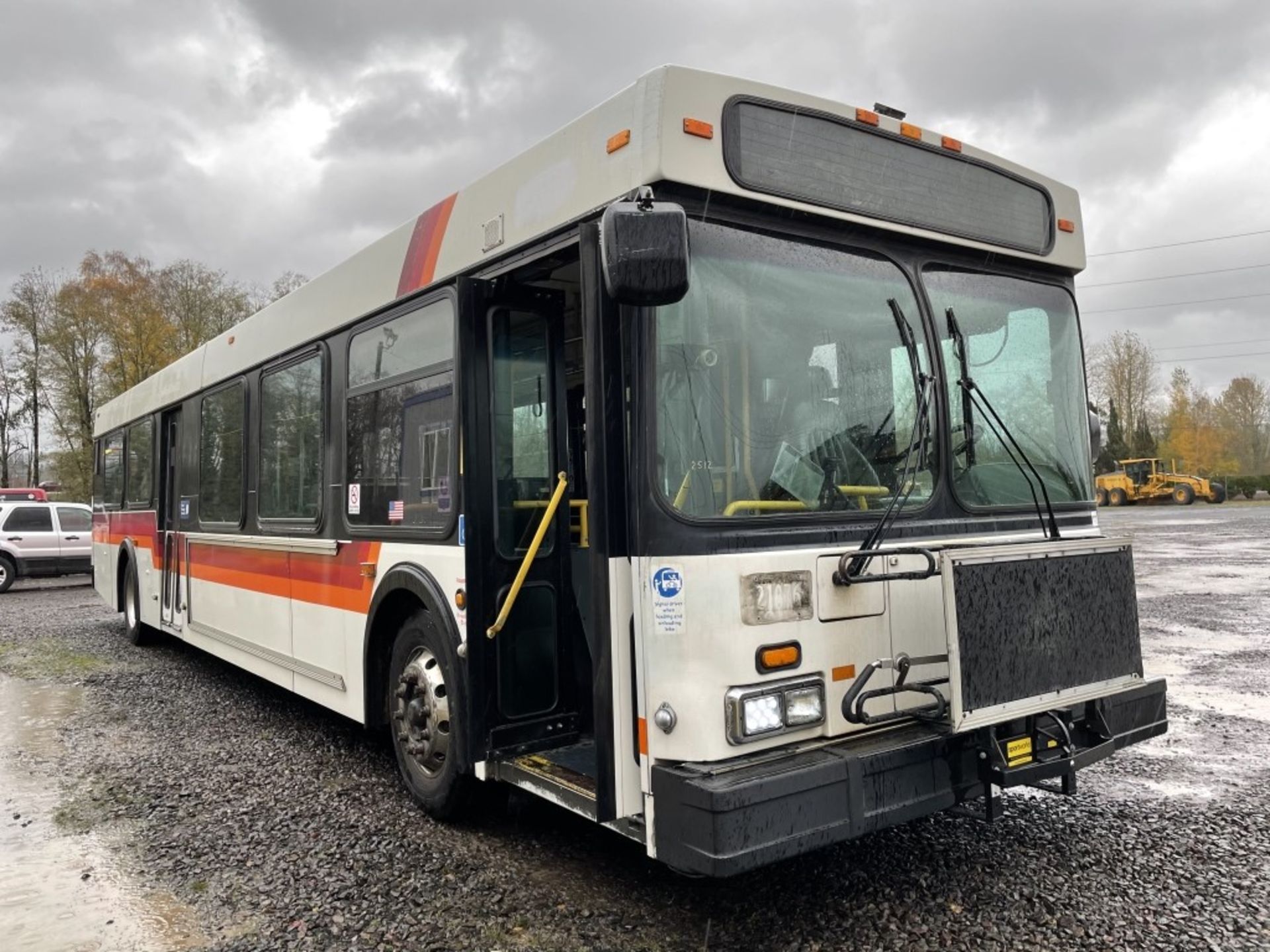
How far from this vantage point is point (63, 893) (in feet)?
12.4

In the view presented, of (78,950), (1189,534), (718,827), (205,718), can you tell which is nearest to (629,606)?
(718,827)

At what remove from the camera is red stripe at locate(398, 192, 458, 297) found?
4379mm

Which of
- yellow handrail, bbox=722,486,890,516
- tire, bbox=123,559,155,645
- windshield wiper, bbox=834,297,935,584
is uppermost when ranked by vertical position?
windshield wiper, bbox=834,297,935,584

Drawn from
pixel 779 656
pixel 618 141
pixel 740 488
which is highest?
pixel 618 141

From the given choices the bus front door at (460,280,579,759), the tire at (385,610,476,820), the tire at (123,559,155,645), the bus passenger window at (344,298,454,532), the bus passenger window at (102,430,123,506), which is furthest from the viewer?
the bus passenger window at (102,430,123,506)

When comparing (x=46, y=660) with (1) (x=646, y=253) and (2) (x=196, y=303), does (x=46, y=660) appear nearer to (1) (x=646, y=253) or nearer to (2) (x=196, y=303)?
(1) (x=646, y=253)

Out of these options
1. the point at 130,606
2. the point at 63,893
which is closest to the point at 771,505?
the point at 63,893

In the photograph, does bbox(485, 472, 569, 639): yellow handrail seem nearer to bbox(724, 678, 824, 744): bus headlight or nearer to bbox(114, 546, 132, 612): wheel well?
bbox(724, 678, 824, 744): bus headlight

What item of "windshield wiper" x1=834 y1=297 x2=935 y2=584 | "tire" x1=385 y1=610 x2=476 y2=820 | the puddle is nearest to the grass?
the puddle

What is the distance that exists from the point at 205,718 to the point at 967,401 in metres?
5.71

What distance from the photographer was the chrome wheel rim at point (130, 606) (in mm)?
10078

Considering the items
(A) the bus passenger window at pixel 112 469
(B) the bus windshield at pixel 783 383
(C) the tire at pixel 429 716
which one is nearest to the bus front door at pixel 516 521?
(C) the tire at pixel 429 716

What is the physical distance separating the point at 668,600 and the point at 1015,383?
1908mm

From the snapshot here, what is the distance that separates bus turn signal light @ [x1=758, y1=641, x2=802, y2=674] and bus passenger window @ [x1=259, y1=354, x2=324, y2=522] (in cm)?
331
